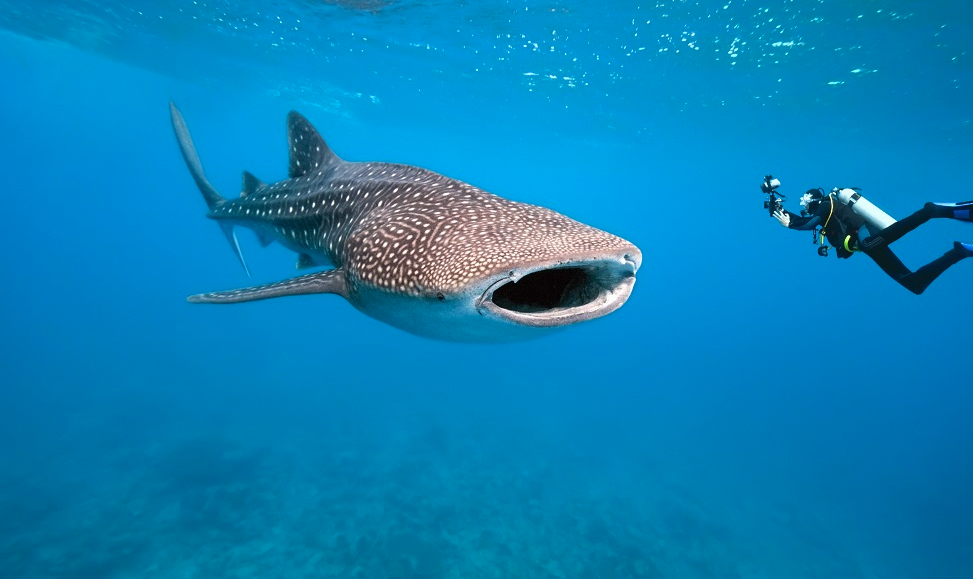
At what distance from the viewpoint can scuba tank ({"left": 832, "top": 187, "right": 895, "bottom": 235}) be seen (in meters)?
6.68

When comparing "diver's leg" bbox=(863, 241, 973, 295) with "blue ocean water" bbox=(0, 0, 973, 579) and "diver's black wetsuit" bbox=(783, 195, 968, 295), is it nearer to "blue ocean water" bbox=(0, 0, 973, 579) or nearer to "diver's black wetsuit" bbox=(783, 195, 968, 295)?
"diver's black wetsuit" bbox=(783, 195, 968, 295)

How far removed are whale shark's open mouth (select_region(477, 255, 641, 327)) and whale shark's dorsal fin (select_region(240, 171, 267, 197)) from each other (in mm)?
5455

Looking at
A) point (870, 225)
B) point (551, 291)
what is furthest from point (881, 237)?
point (551, 291)

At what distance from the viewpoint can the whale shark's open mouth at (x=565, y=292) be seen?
2.10 metres

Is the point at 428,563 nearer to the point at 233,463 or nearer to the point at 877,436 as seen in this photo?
the point at 233,463

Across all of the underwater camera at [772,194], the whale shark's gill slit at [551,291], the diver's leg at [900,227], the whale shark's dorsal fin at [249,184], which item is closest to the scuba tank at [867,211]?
the diver's leg at [900,227]

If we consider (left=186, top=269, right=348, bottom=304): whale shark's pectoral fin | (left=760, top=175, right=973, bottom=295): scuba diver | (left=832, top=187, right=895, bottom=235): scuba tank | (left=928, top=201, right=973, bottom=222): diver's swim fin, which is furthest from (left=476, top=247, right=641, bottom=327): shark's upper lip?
(left=928, top=201, right=973, bottom=222): diver's swim fin

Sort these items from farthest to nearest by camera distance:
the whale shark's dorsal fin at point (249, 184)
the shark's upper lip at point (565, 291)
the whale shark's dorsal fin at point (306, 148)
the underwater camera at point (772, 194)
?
the underwater camera at point (772, 194) < the whale shark's dorsal fin at point (249, 184) < the whale shark's dorsal fin at point (306, 148) < the shark's upper lip at point (565, 291)

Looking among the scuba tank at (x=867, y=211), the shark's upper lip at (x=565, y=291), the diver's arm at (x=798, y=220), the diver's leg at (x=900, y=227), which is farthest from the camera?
the diver's arm at (x=798, y=220)

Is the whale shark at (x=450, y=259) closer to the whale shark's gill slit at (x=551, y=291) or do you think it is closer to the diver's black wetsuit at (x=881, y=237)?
the whale shark's gill slit at (x=551, y=291)

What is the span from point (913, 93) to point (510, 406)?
22.9 metres

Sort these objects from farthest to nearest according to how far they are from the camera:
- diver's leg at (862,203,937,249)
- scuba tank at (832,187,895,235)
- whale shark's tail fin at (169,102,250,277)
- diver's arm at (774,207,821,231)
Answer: whale shark's tail fin at (169,102,250,277) → diver's arm at (774,207,821,231) → scuba tank at (832,187,895,235) → diver's leg at (862,203,937,249)

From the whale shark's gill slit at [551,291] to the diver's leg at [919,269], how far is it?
6126 mm

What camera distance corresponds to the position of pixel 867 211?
6840 millimetres
